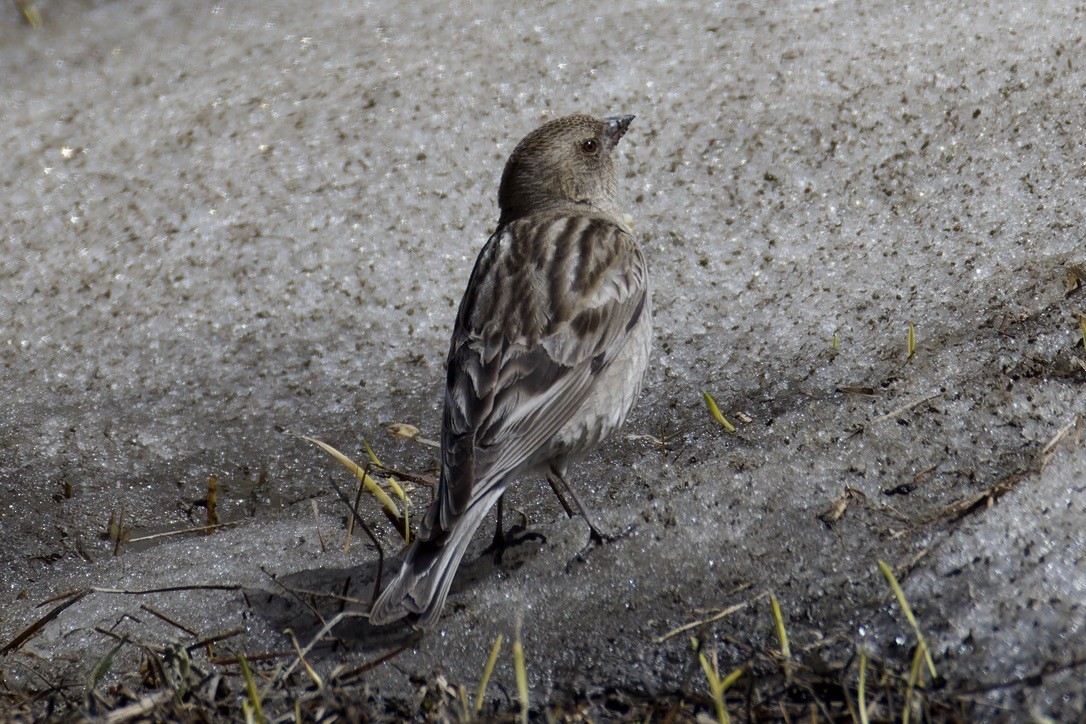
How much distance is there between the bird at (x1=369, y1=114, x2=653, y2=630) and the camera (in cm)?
337

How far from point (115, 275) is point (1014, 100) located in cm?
378

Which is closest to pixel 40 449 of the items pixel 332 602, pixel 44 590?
pixel 44 590

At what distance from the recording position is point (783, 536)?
129 inches

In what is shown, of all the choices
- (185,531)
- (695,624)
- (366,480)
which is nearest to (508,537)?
(366,480)

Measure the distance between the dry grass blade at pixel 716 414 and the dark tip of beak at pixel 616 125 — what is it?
1.18 metres

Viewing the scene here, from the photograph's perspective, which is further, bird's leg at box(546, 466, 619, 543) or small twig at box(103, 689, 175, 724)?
bird's leg at box(546, 466, 619, 543)

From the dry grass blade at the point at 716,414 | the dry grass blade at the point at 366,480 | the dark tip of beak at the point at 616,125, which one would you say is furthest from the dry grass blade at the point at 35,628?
the dark tip of beak at the point at 616,125

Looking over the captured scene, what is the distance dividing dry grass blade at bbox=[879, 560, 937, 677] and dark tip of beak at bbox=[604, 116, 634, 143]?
250 cm

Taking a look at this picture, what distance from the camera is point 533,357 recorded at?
12.7 feet

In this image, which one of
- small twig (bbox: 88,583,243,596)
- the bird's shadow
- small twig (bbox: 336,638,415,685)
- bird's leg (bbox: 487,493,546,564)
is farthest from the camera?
bird's leg (bbox: 487,493,546,564)

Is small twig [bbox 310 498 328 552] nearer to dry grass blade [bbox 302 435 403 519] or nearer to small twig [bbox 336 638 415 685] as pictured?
dry grass blade [bbox 302 435 403 519]

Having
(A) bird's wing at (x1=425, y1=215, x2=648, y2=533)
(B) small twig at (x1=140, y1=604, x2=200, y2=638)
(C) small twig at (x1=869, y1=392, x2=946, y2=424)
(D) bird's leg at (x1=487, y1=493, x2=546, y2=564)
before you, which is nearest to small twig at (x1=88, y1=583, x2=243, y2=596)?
(B) small twig at (x1=140, y1=604, x2=200, y2=638)

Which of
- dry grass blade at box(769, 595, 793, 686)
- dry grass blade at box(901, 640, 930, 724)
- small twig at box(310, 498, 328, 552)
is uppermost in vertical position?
dry grass blade at box(901, 640, 930, 724)

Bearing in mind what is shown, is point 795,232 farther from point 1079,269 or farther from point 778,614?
point 778,614
